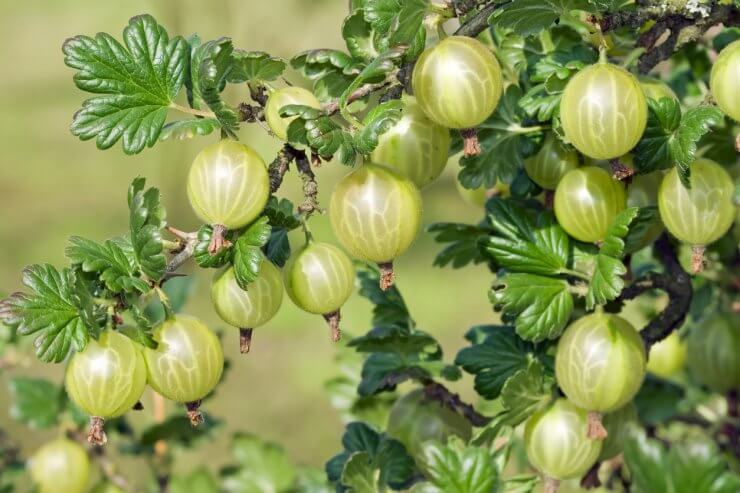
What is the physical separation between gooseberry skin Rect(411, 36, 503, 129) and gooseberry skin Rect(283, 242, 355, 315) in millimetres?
166

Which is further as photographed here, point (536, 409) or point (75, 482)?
point (75, 482)

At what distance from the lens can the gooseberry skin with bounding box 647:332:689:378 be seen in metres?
1.53

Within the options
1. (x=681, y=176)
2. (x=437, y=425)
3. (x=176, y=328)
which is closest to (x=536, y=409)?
(x=437, y=425)

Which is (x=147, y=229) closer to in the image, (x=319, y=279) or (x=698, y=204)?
(x=319, y=279)

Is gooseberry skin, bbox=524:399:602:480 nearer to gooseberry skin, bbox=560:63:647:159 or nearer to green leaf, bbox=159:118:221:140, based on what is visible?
gooseberry skin, bbox=560:63:647:159

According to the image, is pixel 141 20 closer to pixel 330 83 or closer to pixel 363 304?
pixel 330 83

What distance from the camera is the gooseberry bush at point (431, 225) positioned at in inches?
31.6

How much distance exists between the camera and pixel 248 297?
2.73 feet

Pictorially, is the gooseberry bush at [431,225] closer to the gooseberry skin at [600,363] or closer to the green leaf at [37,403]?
the gooseberry skin at [600,363]

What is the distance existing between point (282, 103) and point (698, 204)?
41 centimetres

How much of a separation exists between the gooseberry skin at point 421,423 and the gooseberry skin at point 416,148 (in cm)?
30

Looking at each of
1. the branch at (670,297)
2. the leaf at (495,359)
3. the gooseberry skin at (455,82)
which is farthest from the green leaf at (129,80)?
the branch at (670,297)

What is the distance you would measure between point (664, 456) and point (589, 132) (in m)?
0.30

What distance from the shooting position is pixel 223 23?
4.30 metres
